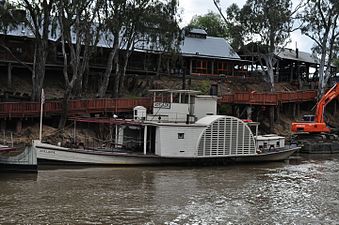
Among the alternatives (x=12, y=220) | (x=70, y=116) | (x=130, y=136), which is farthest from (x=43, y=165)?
(x=12, y=220)

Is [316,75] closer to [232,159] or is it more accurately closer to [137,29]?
[137,29]

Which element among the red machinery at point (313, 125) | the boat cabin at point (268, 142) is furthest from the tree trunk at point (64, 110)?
the red machinery at point (313, 125)

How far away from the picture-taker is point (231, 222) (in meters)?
15.7

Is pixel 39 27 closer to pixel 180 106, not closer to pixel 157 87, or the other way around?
pixel 180 106

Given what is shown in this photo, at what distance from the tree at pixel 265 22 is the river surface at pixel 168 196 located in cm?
2292

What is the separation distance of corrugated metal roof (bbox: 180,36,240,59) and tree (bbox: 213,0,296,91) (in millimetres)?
4389

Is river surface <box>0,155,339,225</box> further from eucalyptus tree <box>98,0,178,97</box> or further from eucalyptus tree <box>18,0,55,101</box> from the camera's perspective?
eucalyptus tree <box>98,0,178,97</box>

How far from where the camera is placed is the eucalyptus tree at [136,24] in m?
37.2

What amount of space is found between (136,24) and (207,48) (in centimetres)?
1891

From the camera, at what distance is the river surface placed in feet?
52.4

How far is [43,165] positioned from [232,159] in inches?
474

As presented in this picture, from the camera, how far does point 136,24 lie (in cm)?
3912

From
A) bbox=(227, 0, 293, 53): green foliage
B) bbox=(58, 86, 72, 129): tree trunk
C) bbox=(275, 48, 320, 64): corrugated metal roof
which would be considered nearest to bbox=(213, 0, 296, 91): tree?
bbox=(227, 0, 293, 53): green foliage

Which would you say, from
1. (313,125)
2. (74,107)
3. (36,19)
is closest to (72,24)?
(36,19)
